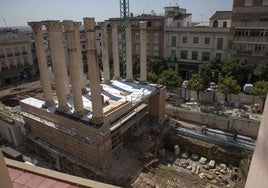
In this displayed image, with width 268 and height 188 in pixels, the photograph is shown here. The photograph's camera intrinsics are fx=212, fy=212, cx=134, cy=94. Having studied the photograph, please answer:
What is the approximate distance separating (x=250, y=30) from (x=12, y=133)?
118 ft

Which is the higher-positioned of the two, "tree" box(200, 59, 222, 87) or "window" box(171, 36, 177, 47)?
"window" box(171, 36, 177, 47)

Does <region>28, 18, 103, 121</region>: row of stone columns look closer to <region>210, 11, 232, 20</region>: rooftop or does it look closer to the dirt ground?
the dirt ground

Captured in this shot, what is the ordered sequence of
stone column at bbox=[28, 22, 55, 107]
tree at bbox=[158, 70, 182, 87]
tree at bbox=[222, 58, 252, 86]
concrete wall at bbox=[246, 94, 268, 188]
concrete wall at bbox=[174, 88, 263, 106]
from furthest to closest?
tree at bbox=[222, 58, 252, 86] → tree at bbox=[158, 70, 182, 87] → concrete wall at bbox=[174, 88, 263, 106] → stone column at bbox=[28, 22, 55, 107] → concrete wall at bbox=[246, 94, 268, 188]

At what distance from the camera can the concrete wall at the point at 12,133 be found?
2212cm

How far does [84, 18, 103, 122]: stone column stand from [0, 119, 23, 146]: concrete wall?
1046cm

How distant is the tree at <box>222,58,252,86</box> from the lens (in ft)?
103

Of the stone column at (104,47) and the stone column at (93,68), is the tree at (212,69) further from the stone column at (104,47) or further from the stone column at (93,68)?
the stone column at (93,68)

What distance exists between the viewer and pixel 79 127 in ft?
58.0

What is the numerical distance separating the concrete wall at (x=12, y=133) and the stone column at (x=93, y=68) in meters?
10.5

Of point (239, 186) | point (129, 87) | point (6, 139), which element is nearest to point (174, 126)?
point (129, 87)

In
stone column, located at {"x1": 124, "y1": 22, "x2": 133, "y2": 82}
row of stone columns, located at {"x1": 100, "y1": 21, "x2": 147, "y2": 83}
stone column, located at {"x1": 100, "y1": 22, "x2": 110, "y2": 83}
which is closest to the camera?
row of stone columns, located at {"x1": 100, "y1": 21, "x2": 147, "y2": 83}

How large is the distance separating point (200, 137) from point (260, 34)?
21.2 m

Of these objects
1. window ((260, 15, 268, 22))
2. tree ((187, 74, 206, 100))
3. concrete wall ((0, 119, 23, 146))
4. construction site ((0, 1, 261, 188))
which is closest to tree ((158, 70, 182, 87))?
tree ((187, 74, 206, 100))

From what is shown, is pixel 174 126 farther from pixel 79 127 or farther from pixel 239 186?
pixel 79 127
